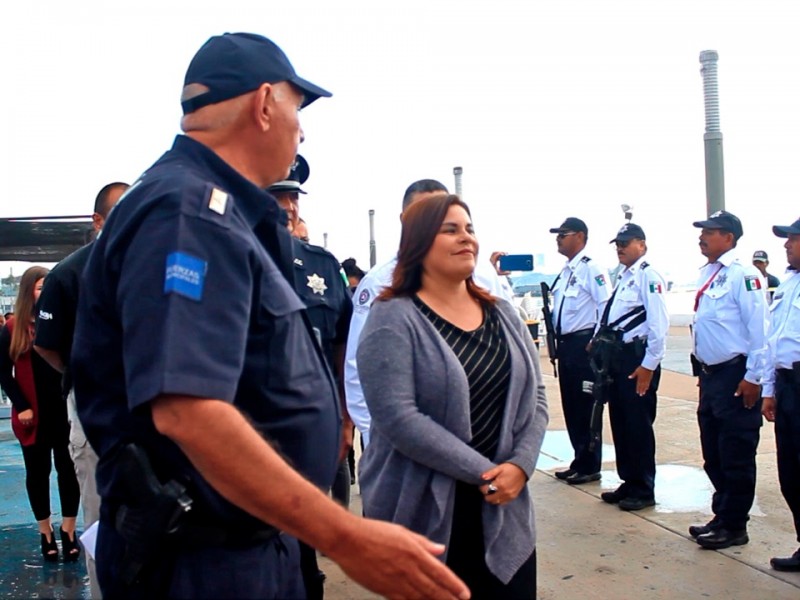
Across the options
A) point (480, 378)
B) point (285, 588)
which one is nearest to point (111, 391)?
point (285, 588)

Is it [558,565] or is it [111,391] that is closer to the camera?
[111,391]

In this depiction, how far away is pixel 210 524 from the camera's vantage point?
160 centimetres

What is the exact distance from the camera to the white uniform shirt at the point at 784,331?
4754 mm

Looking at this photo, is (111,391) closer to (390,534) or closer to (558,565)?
(390,534)

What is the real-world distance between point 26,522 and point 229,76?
5.68 meters

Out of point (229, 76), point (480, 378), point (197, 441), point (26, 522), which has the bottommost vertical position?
point (26, 522)

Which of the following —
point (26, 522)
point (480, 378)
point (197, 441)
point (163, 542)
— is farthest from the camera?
point (26, 522)

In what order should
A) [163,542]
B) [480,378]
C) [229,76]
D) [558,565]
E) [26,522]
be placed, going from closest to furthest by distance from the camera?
[163,542] → [229,76] → [480,378] → [558,565] → [26,522]

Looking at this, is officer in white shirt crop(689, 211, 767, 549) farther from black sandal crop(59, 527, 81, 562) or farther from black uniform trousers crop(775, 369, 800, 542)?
black sandal crop(59, 527, 81, 562)

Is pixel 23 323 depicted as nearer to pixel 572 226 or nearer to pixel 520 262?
pixel 572 226

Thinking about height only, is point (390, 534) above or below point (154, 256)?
below

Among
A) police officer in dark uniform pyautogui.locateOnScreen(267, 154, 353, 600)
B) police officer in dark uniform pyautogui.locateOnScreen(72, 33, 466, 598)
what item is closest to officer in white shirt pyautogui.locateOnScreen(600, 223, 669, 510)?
police officer in dark uniform pyautogui.locateOnScreen(267, 154, 353, 600)

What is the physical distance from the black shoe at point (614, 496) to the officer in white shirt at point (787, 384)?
145 centimetres

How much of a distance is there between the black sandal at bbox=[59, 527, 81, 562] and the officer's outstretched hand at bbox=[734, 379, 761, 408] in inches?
173
